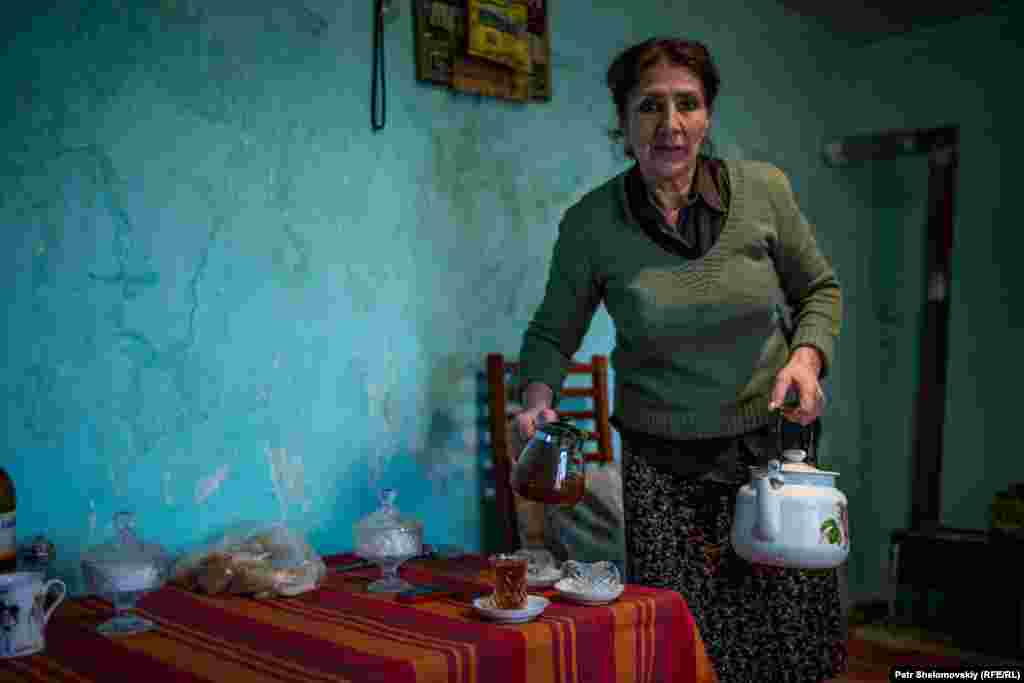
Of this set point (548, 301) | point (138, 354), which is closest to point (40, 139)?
point (138, 354)

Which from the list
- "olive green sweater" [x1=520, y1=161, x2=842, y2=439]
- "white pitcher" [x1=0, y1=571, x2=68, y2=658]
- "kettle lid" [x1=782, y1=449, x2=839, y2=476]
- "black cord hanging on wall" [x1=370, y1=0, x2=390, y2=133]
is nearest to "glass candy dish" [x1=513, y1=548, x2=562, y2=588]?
"olive green sweater" [x1=520, y1=161, x2=842, y2=439]

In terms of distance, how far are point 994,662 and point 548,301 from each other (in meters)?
2.57

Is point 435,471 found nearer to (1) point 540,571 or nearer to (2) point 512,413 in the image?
(2) point 512,413

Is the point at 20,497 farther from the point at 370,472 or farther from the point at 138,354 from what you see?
the point at 370,472

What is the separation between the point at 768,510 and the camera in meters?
1.22

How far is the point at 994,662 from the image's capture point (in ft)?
10.3

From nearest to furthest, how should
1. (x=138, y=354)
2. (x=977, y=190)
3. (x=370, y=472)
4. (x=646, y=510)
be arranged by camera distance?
(x=646, y=510)
(x=138, y=354)
(x=370, y=472)
(x=977, y=190)

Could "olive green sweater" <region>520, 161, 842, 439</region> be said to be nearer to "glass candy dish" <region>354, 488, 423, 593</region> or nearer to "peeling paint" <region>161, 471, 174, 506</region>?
"glass candy dish" <region>354, 488, 423, 593</region>

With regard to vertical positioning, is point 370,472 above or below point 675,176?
below

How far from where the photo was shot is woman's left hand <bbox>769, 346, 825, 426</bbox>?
1.36 meters

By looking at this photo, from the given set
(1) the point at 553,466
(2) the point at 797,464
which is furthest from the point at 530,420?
(2) the point at 797,464

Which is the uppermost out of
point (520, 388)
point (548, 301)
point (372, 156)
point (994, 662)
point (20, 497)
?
point (372, 156)

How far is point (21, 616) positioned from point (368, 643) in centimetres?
45

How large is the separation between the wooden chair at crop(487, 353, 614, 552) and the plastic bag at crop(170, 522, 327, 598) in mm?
795
